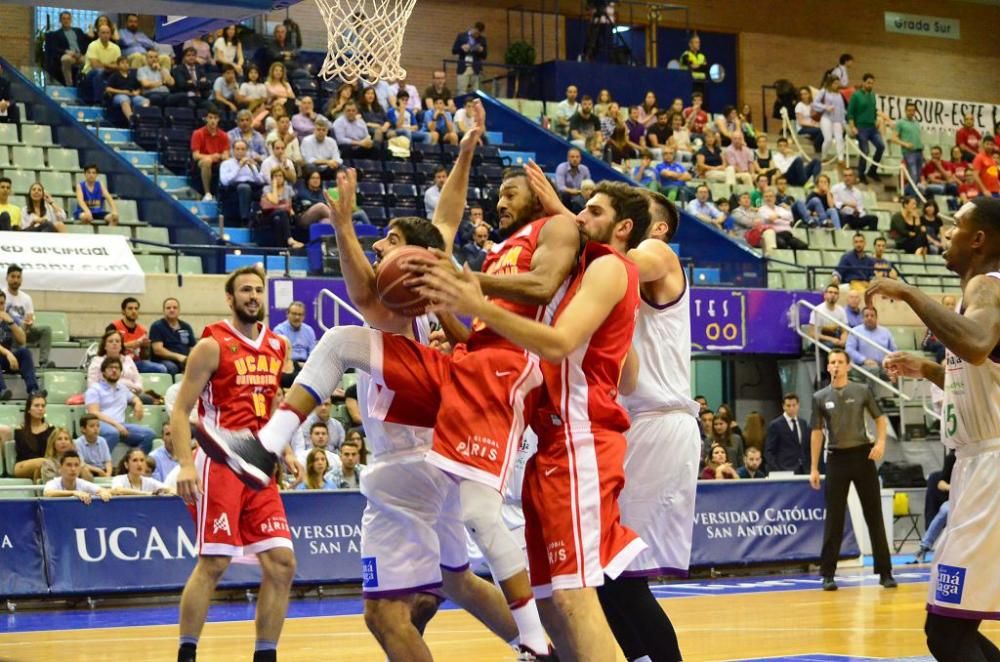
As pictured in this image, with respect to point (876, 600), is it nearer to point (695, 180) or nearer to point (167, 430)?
point (167, 430)

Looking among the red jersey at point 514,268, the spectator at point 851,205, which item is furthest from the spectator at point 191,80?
the red jersey at point 514,268

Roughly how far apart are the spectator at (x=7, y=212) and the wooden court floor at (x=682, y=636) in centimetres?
687

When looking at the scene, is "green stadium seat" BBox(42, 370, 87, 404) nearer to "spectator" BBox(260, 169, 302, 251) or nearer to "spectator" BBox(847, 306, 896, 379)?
"spectator" BBox(260, 169, 302, 251)

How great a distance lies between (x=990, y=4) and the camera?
34688mm

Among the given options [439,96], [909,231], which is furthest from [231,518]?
[909,231]

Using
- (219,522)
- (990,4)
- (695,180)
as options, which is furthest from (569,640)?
(990,4)

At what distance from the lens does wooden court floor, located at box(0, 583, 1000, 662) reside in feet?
29.4

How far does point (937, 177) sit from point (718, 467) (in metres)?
13.3

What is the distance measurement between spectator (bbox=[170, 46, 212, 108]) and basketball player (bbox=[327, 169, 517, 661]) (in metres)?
14.8

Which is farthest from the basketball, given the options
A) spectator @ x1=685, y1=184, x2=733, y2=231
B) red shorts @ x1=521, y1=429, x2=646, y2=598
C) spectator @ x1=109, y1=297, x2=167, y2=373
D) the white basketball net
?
spectator @ x1=685, y1=184, x2=733, y2=231

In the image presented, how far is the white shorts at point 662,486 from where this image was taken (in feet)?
20.9

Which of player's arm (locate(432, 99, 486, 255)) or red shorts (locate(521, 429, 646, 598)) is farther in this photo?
player's arm (locate(432, 99, 486, 255))

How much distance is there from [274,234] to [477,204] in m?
3.22

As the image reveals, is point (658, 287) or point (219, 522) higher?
point (658, 287)
